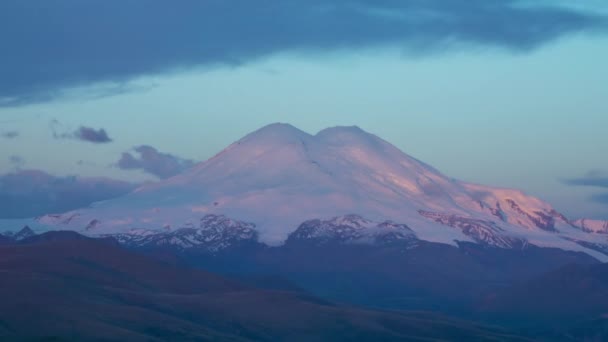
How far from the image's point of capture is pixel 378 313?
172000mm

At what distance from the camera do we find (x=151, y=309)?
145375mm

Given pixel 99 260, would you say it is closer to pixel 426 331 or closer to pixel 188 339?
pixel 426 331

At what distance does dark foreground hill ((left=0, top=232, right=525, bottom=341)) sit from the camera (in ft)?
Result: 421

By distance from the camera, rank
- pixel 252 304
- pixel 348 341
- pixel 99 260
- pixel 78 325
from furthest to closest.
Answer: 1. pixel 99 260
2. pixel 252 304
3. pixel 348 341
4. pixel 78 325

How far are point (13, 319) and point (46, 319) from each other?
2.97m

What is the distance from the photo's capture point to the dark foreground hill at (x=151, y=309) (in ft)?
421

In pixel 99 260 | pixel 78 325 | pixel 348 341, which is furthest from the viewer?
pixel 99 260

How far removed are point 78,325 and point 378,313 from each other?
54.3 meters

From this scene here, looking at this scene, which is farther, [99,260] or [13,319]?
[99,260]

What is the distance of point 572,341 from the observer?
194 m

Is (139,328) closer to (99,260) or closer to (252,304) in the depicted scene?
(252,304)

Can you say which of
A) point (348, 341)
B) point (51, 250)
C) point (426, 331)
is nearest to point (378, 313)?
point (426, 331)

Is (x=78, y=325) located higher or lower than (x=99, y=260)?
lower

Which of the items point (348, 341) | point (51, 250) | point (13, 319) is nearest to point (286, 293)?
point (348, 341)
